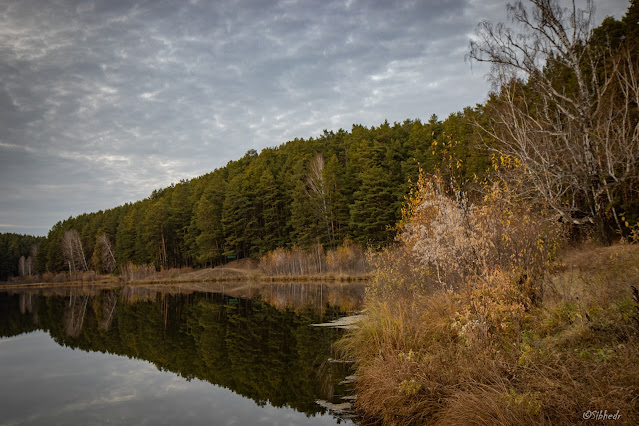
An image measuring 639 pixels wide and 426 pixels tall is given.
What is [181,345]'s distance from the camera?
13352mm

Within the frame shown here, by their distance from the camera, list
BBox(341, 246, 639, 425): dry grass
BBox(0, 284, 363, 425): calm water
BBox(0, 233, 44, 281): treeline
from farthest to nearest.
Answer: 1. BBox(0, 233, 44, 281): treeline
2. BBox(0, 284, 363, 425): calm water
3. BBox(341, 246, 639, 425): dry grass

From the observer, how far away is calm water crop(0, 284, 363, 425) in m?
7.60

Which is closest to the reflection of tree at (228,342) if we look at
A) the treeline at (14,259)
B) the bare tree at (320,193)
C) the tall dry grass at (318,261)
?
the tall dry grass at (318,261)

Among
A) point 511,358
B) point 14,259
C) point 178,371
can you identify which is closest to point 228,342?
point 178,371

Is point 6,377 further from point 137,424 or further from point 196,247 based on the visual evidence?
point 196,247

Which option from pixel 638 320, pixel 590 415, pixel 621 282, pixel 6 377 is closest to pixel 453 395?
pixel 590 415

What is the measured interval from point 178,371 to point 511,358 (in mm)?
8340

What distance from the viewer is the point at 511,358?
5621mm
